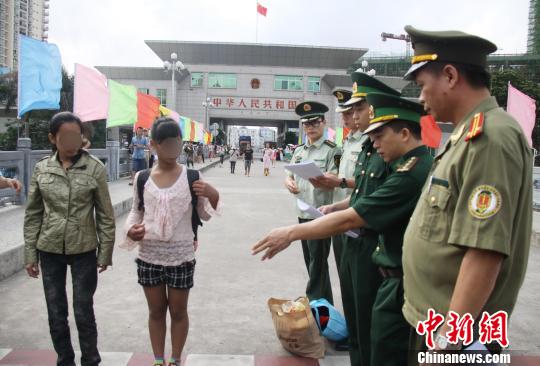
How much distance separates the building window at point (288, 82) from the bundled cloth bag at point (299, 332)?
162ft

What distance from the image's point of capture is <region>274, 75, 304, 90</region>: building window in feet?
168

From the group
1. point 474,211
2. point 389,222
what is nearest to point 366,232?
point 389,222

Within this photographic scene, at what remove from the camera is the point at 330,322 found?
3.60 metres

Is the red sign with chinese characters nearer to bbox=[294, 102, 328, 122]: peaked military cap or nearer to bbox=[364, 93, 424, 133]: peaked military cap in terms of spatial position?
bbox=[294, 102, 328, 122]: peaked military cap

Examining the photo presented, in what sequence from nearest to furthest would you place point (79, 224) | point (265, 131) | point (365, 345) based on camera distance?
point (365, 345) → point (79, 224) → point (265, 131)

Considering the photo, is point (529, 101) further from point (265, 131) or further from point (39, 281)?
point (265, 131)

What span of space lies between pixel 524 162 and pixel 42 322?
3.92 metres

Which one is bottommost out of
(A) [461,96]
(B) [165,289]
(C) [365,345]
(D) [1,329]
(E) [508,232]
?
(D) [1,329]

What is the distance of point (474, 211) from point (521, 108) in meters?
10.4

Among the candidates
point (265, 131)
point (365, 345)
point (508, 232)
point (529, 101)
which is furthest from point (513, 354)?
point (265, 131)

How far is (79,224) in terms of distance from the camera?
2924 mm

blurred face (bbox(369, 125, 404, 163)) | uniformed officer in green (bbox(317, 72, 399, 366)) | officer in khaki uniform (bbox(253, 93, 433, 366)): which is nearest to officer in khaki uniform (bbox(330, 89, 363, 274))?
uniformed officer in green (bbox(317, 72, 399, 366))

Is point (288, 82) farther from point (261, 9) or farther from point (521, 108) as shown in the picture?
point (521, 108)

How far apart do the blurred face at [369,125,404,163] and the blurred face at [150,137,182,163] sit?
120 centimetres
